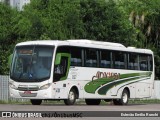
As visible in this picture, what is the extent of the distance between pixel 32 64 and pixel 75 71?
2.53 m

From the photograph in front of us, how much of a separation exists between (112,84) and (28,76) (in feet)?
21.5

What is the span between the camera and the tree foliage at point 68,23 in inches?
1912

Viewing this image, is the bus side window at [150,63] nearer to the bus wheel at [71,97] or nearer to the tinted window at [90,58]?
the tinted window at [90,58]

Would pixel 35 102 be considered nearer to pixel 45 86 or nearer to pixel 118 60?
pixel 45 86

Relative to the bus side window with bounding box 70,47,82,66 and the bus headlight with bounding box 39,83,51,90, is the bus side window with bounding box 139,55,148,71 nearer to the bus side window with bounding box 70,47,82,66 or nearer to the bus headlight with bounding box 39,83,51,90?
the bus side window with bounding box 70,47,82,66

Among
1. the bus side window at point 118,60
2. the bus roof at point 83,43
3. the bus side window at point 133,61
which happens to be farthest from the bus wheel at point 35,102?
the bus side window at point 133,61

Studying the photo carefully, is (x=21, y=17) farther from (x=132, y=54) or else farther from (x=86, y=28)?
(x=132, y=54)

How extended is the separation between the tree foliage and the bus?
1218 cm

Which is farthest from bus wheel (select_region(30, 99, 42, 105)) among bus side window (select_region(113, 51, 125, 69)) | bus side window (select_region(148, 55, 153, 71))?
bus side window (select_region(148, 55, 153, 71))

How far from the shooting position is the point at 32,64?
30.3m

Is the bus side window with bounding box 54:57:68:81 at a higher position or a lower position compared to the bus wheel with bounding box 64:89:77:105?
higher

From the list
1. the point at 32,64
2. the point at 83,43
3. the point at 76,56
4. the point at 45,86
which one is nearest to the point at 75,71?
the point at 76,56

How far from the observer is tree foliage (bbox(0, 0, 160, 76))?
4856cm

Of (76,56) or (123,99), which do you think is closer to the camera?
(76,56)
